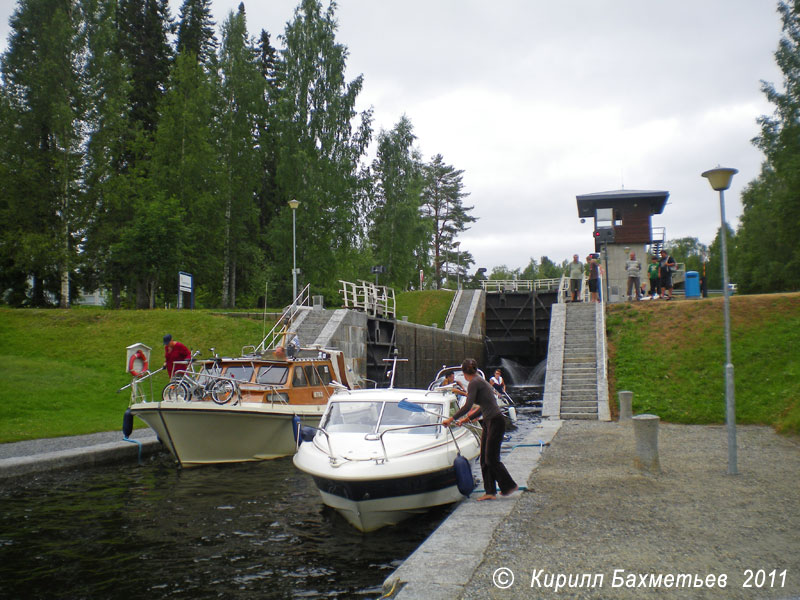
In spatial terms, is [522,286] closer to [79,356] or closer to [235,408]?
[79,356]

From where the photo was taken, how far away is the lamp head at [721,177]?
364 inches

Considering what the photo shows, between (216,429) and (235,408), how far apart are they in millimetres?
586

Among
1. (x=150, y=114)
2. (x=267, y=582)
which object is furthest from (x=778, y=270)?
(x=267, y=582)

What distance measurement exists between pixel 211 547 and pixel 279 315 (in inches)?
732

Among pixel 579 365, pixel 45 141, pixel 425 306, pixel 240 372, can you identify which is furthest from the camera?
pixel 425 306

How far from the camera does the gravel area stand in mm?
4871

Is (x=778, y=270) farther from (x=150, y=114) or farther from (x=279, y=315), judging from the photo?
(x=150, y=114)

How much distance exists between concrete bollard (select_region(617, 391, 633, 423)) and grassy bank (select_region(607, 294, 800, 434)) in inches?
27.2

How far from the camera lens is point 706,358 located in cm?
1806

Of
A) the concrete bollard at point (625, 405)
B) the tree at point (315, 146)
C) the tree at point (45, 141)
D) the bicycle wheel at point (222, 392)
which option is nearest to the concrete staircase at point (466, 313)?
the tree at point (315, 146)

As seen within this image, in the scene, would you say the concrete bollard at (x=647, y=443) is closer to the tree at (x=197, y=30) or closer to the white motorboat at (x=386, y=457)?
the white motorboat at (x=386, y=457)

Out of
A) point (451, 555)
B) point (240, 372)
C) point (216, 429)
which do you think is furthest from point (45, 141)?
point (451, 555)

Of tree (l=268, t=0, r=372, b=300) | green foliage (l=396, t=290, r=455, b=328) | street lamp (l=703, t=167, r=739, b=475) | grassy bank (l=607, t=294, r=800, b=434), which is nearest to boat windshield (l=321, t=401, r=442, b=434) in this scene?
street lamp (l=703, t=167, r=739, b=475)

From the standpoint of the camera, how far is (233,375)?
14.1 metres
